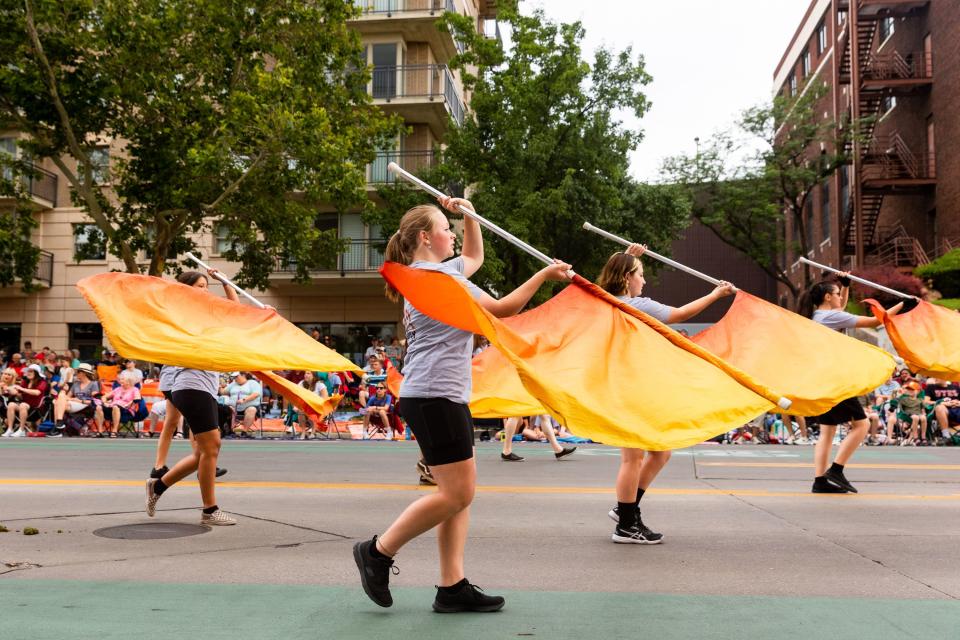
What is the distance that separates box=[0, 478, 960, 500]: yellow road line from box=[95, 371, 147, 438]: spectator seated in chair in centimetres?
946

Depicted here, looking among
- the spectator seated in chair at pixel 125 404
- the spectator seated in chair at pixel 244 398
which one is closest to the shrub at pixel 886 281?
the spectator seated in chair at pixel 244 398

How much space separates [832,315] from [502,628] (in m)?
6.05

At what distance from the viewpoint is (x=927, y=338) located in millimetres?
9938

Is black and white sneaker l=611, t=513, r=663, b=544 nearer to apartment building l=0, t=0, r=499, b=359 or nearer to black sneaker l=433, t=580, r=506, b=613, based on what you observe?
black sneaker l=433, t=580, r=506, b=613

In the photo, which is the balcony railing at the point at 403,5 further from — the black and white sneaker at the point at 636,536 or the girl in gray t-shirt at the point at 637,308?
the black and white sneaker at the point at 636,536

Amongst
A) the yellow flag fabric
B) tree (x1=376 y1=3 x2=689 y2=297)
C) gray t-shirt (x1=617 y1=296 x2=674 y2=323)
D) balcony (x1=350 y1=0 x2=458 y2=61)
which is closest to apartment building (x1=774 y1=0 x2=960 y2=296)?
tree (x1=376 y1=3 x2=689 y2=297)

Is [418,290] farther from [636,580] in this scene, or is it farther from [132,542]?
[132,542]

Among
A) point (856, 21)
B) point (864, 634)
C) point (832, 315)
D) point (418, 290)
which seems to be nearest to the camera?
point (864, 634)

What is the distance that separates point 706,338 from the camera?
27.6 feet

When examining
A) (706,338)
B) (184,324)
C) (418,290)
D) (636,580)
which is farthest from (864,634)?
(184,324)

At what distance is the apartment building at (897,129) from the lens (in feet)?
108

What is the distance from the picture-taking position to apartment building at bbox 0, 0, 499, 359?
35219 millimetres

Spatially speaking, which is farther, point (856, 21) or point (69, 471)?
point (856, 21)

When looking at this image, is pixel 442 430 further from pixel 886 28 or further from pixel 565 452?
pixel 886 28
